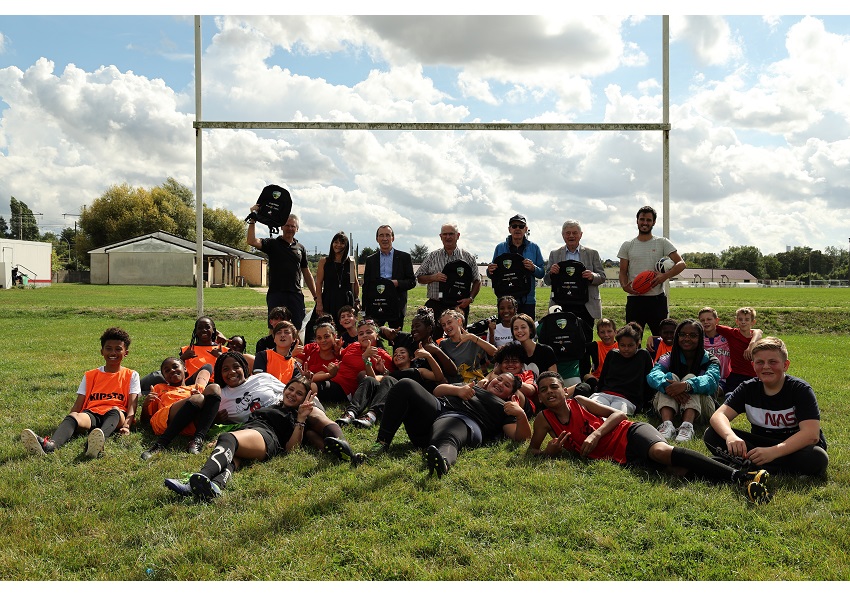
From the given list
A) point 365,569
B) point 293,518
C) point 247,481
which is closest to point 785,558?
point 365,569

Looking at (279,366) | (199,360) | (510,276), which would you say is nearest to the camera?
(279,366)

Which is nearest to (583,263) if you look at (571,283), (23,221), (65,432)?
(571,283)

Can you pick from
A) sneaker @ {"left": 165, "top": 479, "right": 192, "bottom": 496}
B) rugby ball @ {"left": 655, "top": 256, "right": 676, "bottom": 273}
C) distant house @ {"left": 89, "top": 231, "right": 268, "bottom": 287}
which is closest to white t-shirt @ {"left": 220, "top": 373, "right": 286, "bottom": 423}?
sneaker @ {"left": 165, "top": 479, "right": 192, "bottom": 496}

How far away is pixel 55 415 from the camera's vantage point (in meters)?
6.64

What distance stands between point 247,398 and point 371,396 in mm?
1306

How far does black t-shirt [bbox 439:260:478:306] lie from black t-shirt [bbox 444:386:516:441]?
281cm

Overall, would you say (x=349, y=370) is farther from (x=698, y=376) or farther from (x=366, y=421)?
(x=698, y=376)

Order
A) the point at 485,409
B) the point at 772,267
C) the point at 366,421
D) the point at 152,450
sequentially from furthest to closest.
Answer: the point at 772,267
the point at 366,421
the point at 485,409
the point at 152,450

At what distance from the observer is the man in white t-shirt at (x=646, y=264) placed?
774cm

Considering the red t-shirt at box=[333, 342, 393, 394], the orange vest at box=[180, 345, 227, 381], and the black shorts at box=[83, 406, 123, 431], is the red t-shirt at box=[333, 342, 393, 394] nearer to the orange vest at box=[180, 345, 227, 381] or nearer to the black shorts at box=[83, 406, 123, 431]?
the orange vest at box=[180, 345, 227, 381]

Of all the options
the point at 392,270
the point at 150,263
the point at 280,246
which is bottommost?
the point at 392,270

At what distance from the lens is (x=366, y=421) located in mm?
6207

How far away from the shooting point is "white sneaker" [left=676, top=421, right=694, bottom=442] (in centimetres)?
562

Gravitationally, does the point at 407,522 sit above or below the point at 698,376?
below
